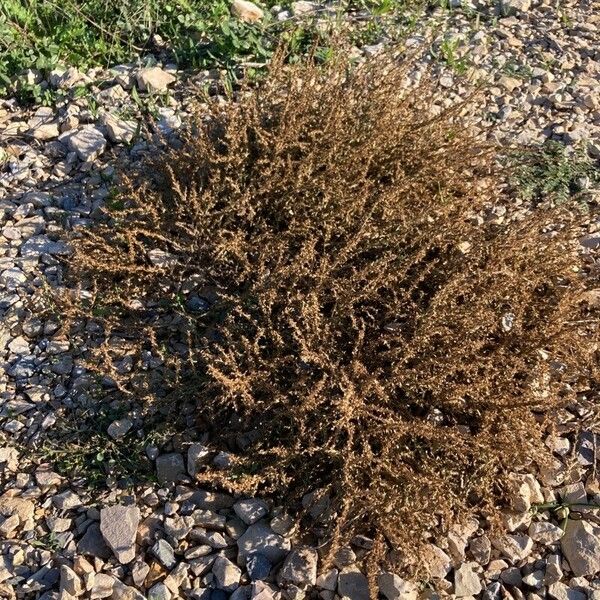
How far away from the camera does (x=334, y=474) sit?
8.45ft

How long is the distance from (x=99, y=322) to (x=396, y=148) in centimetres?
138

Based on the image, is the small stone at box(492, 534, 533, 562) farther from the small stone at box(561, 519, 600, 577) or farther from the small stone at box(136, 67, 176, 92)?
the small stone at box(136, 67, 176, 92)

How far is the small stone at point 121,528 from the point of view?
100 inches

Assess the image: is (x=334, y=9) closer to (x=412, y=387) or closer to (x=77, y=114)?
(x=77, y=114)

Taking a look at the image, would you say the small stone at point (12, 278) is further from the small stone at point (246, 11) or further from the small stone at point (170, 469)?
the small stone at point (246, 11)

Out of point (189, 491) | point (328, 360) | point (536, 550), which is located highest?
point (328, 360)

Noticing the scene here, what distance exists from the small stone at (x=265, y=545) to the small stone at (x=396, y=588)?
33cm

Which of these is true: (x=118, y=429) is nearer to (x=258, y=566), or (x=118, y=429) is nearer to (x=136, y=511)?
(x=136, y=511)

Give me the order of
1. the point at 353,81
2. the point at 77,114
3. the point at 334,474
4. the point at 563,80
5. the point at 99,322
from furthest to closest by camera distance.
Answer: the point at 563,80 < the point at 77,114 < the point at 353,81 < the point at 99,322 < the point at 334,474

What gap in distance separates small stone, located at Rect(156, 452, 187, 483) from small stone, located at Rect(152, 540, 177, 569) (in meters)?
0.23

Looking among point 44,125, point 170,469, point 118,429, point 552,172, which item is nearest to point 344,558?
point 170,469

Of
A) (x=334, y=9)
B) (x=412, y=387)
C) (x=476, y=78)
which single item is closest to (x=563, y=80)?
(x=476, y=78)

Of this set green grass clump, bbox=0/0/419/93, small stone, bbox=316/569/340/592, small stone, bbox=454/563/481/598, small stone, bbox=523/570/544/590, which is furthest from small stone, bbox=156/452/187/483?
green grass clump, bbox=0/0/419/93

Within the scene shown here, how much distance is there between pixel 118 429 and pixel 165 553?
491 mm
